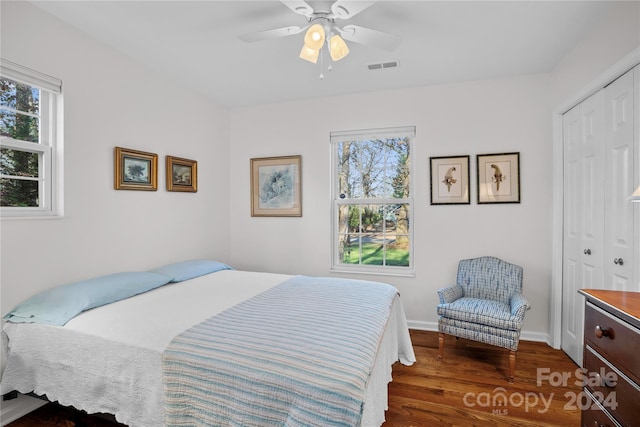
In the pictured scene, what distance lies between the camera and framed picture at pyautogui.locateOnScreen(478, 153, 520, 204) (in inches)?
124

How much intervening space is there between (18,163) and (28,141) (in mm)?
161

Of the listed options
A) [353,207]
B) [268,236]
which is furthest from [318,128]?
[268,236]

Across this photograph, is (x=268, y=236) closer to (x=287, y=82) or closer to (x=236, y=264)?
(x=236, y=264)

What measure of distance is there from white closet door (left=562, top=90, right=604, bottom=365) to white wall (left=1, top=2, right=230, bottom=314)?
141 inches

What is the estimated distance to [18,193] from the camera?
82.7 inches

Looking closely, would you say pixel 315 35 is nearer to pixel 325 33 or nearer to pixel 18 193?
pixel 325 33

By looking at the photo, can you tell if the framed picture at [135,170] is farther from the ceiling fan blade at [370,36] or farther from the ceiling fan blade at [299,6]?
the ceiling fan blade at [370,36]

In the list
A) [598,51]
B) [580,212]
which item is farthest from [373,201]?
[598,51]

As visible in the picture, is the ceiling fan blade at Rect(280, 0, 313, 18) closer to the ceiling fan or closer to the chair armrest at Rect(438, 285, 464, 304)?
the ceiling fan

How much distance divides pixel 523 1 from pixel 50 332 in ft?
11.2

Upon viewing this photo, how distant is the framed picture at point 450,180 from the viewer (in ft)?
10.8

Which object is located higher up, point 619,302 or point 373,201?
point 373,201

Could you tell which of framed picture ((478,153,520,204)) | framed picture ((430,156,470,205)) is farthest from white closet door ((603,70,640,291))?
framed picture ((430,156,470,205))

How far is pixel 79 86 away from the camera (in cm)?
238
